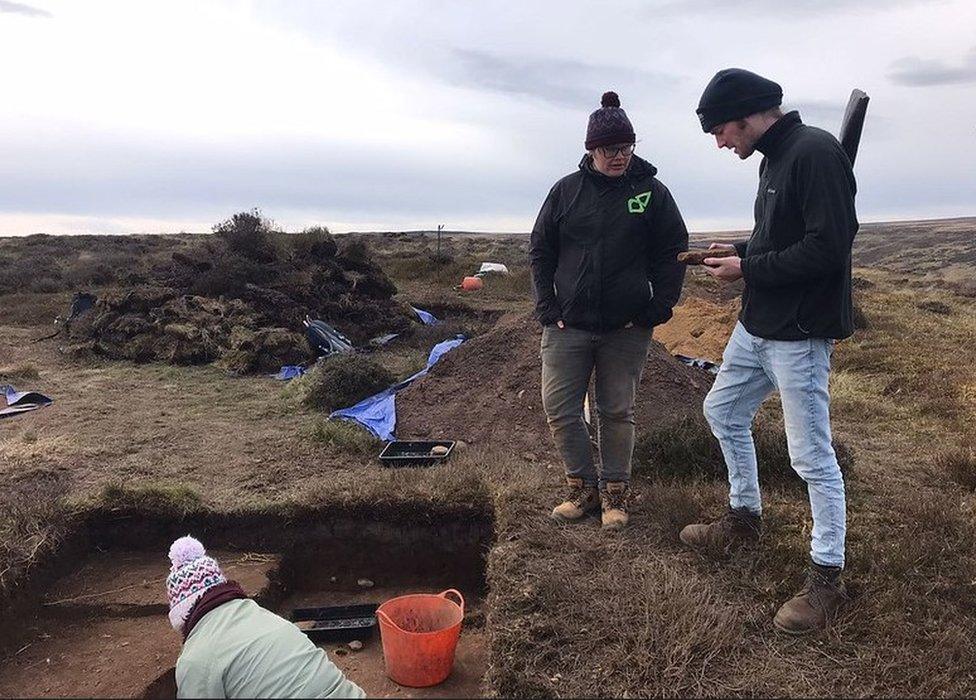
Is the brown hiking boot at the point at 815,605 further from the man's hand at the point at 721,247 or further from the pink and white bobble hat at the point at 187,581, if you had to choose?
the pink and white bobble hat at the point at 187,581

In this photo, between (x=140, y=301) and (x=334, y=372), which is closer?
(x=334, y=372)

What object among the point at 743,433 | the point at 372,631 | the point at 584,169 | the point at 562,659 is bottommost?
the point at 372,631

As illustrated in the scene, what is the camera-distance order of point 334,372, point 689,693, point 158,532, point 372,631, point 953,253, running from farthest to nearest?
1. point 953,253
2. point 334,372
3. point 158,532
4. point 372,631
5. point 689,693

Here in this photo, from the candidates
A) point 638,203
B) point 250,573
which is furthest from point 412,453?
point 638,203

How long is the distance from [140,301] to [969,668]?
1305 cm

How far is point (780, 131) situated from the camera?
3.01 m

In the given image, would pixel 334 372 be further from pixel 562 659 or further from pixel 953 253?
pixel 953 253

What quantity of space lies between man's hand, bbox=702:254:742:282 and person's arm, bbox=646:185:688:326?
49 cm

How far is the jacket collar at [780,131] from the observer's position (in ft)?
9.84

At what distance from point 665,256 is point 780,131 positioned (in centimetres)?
97

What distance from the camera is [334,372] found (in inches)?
322

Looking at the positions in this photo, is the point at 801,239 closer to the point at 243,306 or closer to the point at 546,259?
the point at 546,259

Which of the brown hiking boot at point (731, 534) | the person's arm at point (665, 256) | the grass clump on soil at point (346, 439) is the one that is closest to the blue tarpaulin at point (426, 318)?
the grass clump on soil at point (346, 439)

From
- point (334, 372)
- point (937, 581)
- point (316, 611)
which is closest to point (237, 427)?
point (334, 372)
